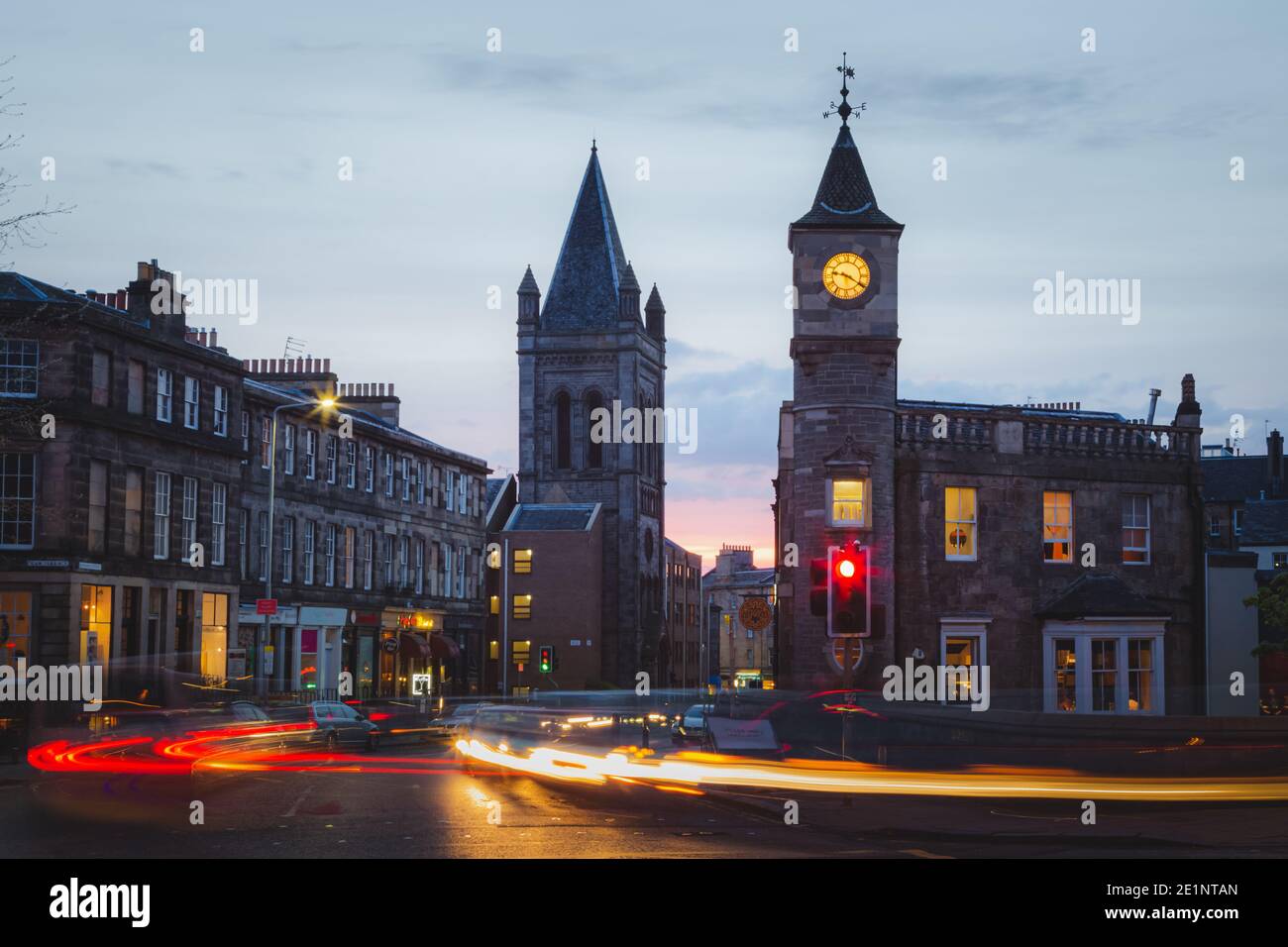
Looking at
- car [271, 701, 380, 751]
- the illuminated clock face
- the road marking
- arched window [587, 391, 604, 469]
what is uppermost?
arched window [587, 391, 604, 469]

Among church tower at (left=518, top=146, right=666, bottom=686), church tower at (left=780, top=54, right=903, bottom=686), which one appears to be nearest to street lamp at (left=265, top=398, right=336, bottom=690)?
church tower at (left=780, top=54, right=903, bottom=686)

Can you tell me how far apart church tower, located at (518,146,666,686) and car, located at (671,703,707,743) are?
57.4 meters

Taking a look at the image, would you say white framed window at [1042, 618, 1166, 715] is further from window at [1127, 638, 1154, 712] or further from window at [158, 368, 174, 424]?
window at [158, 368, 174, 424]

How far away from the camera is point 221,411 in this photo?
52.1 meters

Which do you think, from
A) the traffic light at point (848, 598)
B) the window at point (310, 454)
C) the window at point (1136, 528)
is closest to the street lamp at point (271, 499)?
the window at point (310, 454)

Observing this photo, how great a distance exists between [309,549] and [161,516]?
43.7 ft

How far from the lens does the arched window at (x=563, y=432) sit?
105625mm

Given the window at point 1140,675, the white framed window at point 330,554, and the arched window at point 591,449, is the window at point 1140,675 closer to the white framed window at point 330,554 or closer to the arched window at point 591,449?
the white framed window at point 330,554

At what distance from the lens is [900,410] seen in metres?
35.2

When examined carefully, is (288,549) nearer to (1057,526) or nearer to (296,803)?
(1057,526)

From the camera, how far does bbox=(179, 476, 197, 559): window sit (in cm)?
4972

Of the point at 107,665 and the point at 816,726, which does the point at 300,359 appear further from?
the point at 816,726

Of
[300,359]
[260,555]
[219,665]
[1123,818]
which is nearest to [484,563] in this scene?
[300,359]
